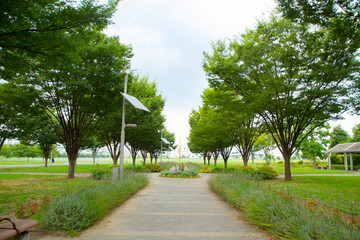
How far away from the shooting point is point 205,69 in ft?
56.2

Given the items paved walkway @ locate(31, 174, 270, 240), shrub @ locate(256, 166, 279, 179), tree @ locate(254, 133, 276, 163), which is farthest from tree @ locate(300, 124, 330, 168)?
paved walkway @ locate(31, 174, 270, 240)

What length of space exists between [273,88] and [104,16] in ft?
36.9

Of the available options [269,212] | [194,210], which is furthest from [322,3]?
[194,210]

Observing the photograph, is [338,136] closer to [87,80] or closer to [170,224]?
[87,80]

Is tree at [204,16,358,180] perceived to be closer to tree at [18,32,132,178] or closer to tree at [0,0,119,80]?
tree at [18,32,132,178]

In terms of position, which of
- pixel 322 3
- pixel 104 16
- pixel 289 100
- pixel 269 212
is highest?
pixel 322 3

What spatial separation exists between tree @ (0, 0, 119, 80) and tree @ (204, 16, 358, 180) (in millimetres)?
10231

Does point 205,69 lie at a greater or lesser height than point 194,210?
greater

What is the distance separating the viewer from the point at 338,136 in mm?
57062

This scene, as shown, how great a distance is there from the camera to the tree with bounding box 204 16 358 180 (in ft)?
47.0

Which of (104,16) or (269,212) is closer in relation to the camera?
(269,212)

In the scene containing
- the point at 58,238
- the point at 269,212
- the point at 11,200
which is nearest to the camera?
the point at 58,238

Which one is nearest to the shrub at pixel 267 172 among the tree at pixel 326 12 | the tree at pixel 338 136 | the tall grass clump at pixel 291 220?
the tree at pixel 326 12

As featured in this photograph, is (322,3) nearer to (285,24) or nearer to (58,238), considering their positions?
(285,24)
